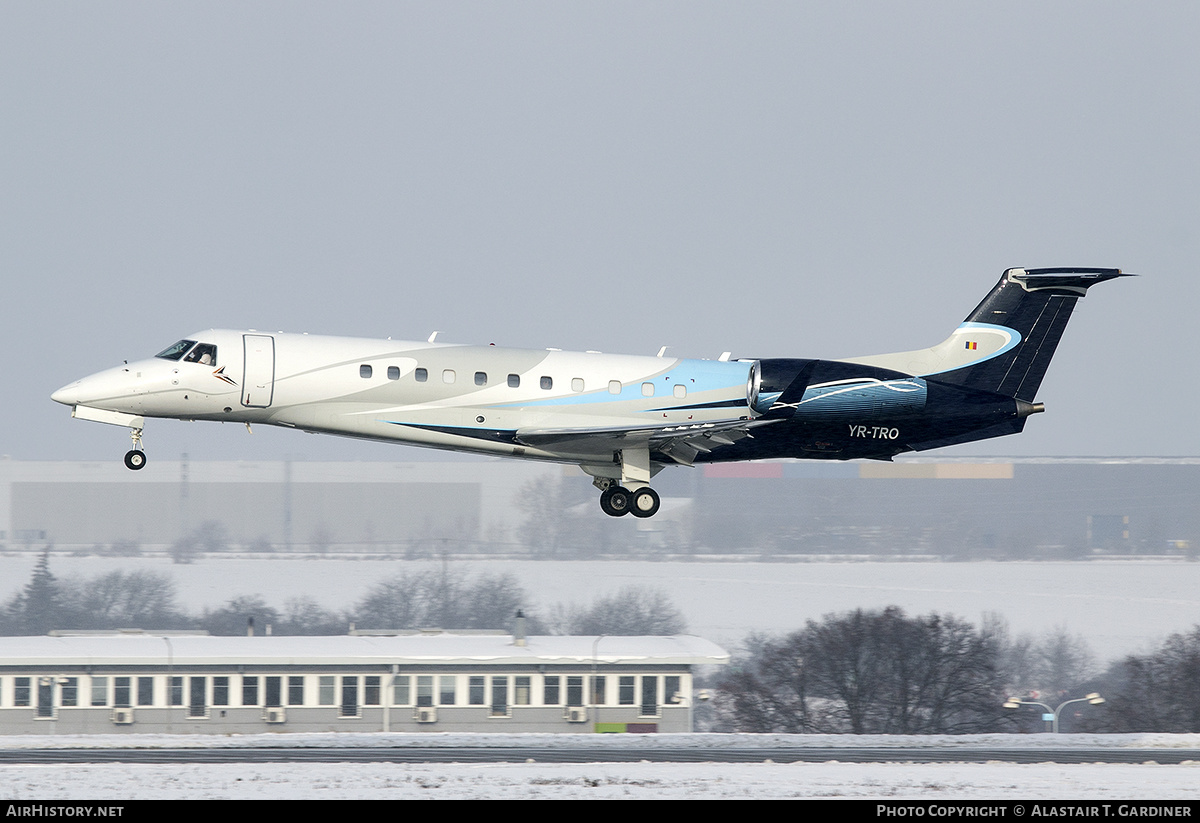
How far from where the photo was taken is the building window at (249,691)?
5100 centimetres

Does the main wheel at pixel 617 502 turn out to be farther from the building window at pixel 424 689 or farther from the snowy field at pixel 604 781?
the building window at pixel 424 689

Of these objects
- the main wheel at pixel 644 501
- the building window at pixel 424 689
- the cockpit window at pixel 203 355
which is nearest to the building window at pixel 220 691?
the building window at pixel 424 689

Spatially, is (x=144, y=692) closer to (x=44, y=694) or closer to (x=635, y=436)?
(x=44, y=694)

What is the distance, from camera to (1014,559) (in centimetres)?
11006

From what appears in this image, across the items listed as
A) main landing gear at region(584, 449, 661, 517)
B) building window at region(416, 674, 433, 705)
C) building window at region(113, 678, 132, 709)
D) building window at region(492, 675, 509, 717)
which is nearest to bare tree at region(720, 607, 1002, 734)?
building window at region(492, 675, 509, 717)

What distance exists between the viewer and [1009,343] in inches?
1351

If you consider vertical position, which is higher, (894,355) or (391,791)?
(894,355)

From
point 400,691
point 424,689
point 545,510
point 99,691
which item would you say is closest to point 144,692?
point 99,691

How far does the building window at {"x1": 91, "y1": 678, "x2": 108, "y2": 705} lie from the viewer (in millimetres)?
50344

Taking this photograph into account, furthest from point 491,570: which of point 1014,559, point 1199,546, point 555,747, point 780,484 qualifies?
point 555,747

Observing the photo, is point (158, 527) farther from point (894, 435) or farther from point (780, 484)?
point (894, 435)
